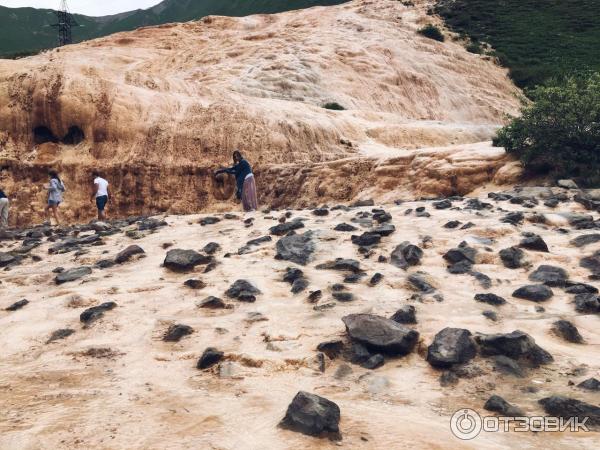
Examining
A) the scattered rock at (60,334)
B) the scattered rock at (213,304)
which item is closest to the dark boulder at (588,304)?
the scattered rock at (213,304)

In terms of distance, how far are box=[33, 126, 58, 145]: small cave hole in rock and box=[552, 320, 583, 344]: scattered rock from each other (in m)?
19.2

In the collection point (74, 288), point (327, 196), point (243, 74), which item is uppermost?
point (243, 74)

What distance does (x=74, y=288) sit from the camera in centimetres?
621

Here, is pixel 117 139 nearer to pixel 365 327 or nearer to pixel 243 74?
pixel 243 74

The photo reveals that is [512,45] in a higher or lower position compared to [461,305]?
higher

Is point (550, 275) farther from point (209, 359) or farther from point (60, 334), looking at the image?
point (60, 334)

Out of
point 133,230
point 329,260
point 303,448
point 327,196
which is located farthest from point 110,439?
point 327,196

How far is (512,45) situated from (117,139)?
3667cm

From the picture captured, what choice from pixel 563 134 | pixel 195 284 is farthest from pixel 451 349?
pixel 563 134

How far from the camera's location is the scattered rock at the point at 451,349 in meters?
3.82

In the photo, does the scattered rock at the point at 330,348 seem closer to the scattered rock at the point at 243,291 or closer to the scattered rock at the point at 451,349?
the scattered rock at the point at 451,349

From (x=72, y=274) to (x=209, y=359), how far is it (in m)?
3.58

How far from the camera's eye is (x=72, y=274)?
6738mm

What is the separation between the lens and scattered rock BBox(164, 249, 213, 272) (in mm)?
6738
